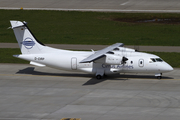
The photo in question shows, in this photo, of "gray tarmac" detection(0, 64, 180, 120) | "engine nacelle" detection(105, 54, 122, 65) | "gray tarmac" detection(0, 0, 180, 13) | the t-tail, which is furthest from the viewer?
"gray tarmac" detection(0, 0, 180, 13)

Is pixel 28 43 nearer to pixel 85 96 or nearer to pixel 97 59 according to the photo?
pixel 97 59

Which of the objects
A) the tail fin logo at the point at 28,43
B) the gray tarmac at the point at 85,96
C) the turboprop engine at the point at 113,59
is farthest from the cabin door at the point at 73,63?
the tail fin logo at the point at 28,43

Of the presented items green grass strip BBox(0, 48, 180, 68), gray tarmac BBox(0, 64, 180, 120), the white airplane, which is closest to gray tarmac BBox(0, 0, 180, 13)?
green grass strip BBox(0, 48, 180, 68)

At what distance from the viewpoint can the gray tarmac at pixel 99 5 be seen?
236ft

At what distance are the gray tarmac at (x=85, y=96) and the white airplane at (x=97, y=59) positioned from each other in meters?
1.09

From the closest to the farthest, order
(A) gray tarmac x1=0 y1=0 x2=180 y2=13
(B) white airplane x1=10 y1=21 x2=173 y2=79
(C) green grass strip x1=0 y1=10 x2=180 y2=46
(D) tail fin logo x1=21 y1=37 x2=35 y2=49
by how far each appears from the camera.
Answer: (B) white airplane x1=10 y1=21 x2=173 y2=79
(D) tail fin logo x1=21 y1=37 x2=35 y2=49
(C) green grass strip x1=0 y1=10 x2=180 y2=46
(A) gray tarmac x1=0 y1=0 x2=180 y2=13

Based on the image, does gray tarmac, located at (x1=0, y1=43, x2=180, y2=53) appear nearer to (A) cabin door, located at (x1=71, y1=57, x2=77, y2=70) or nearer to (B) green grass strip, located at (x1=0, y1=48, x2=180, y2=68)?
(B) green grass strip, located at (x1=0, y1=48, x2=180, y2=68)

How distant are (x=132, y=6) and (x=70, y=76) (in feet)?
143

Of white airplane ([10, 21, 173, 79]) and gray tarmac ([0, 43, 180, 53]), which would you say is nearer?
white airplane ([10, 21, 173, 79])

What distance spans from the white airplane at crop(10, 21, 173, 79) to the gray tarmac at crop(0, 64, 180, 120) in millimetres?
1089

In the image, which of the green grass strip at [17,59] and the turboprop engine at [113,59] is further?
the green grass strip at [17,59]

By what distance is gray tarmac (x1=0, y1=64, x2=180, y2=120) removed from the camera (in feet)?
76.6

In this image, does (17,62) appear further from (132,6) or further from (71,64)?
(132,6)

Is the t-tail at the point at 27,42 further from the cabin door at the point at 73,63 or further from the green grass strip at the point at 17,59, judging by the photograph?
the green grass strip at the point at 17,59
